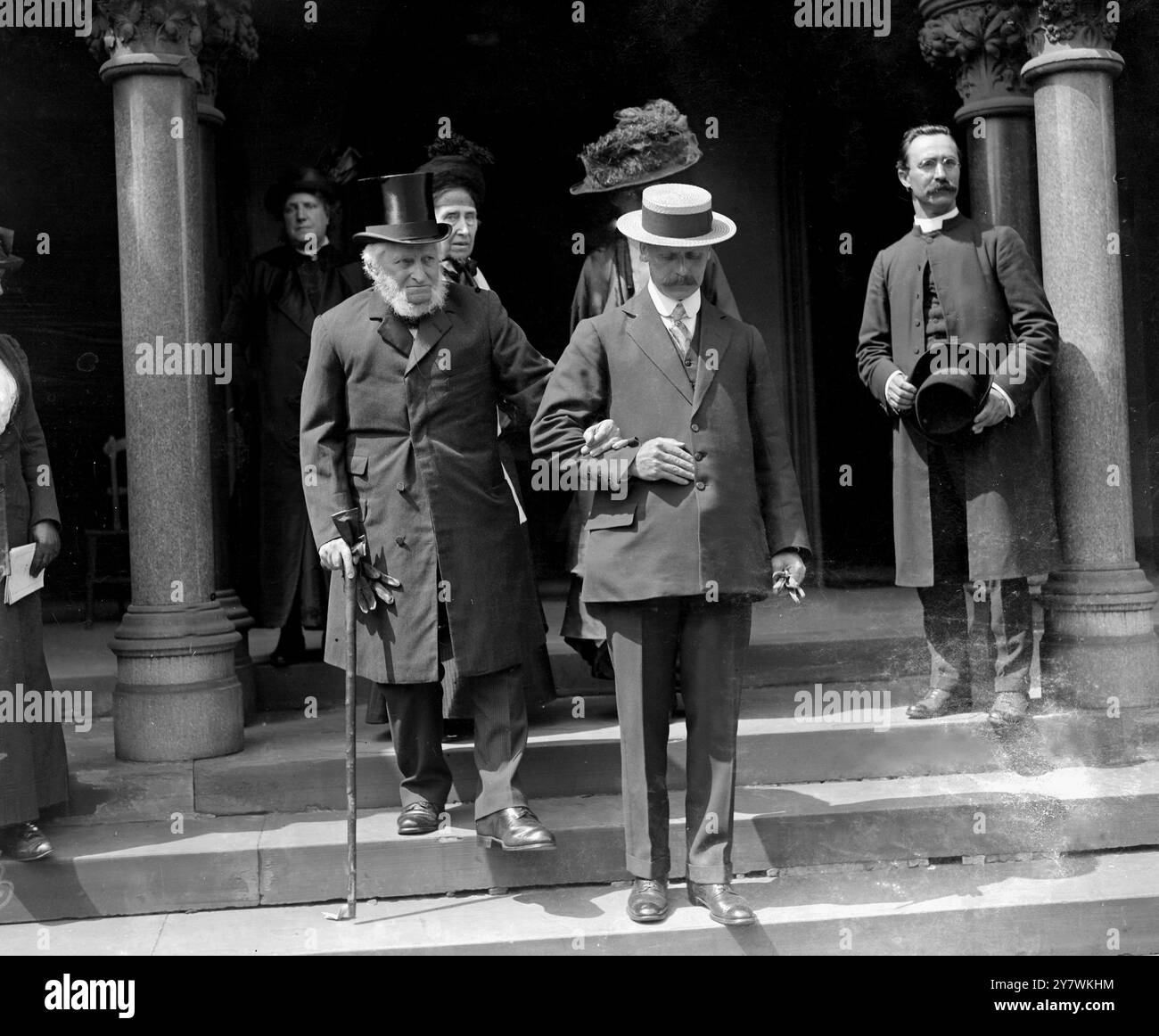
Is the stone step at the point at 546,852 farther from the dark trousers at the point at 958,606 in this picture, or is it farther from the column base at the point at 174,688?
the dark trousers at the point at 958,606

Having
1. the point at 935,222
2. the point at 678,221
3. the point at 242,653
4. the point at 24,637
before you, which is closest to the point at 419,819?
the point at 24,637

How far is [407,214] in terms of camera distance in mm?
4328

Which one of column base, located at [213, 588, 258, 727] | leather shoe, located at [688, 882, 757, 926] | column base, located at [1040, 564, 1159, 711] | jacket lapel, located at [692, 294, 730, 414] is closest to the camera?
leather shoe, located at [688, 882, 757, 926]

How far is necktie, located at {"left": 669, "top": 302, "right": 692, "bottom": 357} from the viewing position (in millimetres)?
4094

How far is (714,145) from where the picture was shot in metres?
8.23

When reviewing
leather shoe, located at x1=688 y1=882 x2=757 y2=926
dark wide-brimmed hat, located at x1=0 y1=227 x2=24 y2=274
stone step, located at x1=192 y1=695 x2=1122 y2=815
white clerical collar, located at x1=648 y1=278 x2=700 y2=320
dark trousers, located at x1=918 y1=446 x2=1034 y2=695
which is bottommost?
leather shoe, located at x1=688 y1=882 x2=757 y2=926

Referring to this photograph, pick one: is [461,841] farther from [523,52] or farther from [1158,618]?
[523,52]

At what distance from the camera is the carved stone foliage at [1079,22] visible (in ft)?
17.6

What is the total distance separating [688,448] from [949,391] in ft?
4.82

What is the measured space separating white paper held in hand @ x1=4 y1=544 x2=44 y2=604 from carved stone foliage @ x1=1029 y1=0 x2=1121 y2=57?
14.3 feet

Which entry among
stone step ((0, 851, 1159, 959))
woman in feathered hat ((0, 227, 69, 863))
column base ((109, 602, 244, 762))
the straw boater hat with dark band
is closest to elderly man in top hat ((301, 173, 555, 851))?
stone step ((0, 851, 1159, 959))

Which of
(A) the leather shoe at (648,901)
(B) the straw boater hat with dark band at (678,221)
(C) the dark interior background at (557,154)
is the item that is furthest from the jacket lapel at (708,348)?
(C) the dark interior background at (557,154)

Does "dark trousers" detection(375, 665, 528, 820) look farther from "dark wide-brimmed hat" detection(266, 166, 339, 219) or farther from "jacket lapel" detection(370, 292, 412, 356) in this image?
"dark wide-brimmed hat" detection(266, 166, 339, 219)

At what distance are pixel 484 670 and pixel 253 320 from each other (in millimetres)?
2373
